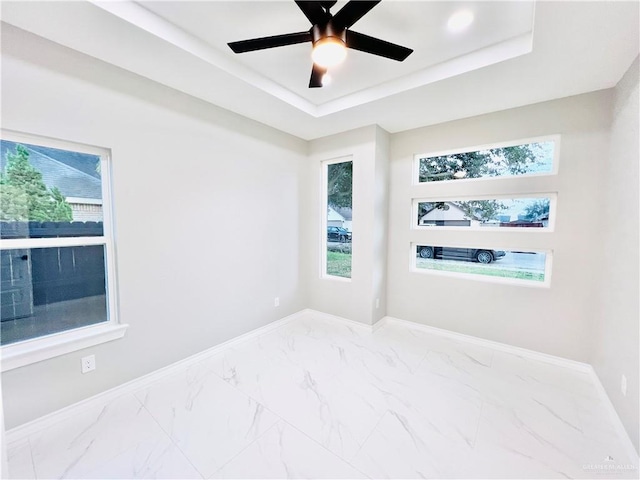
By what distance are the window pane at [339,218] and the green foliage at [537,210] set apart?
196 centimetres

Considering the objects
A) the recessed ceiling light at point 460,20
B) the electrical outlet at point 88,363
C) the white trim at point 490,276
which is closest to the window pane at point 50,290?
the electrical outlet at point 88,363

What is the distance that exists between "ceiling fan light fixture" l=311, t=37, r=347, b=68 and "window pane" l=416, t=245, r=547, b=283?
8.49ft

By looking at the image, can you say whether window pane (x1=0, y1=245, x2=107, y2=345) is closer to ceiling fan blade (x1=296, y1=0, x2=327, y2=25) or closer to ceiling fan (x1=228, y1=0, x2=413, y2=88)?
ceiling fan (x1=228, y1=0, x2=413, y2=88)

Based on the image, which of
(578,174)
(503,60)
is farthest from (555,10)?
(578,174)

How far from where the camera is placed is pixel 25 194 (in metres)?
1.81

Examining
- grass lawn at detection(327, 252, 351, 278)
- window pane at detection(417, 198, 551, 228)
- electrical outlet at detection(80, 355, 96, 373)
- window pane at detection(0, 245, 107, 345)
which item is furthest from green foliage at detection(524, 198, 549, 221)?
electrical outlet at detection(80, 355, 96, 373)

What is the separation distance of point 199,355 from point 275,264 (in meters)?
1.35

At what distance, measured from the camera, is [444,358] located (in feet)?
9.08

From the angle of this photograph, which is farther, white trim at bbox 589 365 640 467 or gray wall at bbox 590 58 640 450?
gray wall at bbox 590 58 640 450

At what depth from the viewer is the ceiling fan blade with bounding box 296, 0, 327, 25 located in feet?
4.42

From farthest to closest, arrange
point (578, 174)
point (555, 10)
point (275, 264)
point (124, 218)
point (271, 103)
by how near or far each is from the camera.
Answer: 1. point (275, 264)
2. point (271, 103)
3. point (578, 174)
4. point (124, 218)
5. point (555, 10)

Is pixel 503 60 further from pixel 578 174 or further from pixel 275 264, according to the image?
pixel 275 264

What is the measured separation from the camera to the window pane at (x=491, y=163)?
8.88 ft

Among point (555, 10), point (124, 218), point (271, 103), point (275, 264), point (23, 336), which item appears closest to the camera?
point (555, 10)
